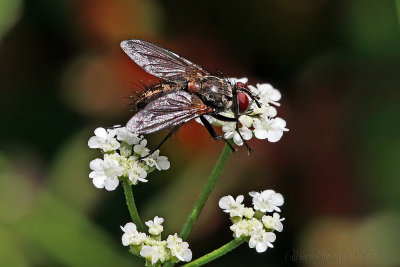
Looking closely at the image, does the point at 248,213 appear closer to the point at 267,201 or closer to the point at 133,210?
the point at 267,201

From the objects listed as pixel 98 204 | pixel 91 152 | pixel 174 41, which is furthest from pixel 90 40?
pixel 98 204

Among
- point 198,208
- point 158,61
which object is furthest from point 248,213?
point 158,61

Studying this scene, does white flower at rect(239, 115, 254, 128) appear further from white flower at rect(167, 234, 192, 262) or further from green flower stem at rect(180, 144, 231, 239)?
white flower at rect(167, 234, 192, 262)

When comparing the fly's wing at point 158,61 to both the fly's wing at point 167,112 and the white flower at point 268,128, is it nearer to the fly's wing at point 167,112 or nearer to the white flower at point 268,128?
the fly's wing at point 167,112

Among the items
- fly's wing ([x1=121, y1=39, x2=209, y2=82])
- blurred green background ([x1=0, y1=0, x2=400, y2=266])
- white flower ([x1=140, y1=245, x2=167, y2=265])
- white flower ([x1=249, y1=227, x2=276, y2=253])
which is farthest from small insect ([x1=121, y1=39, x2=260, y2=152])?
blurred green background ([x1=0, y1=0, x2=400, y2=266])
